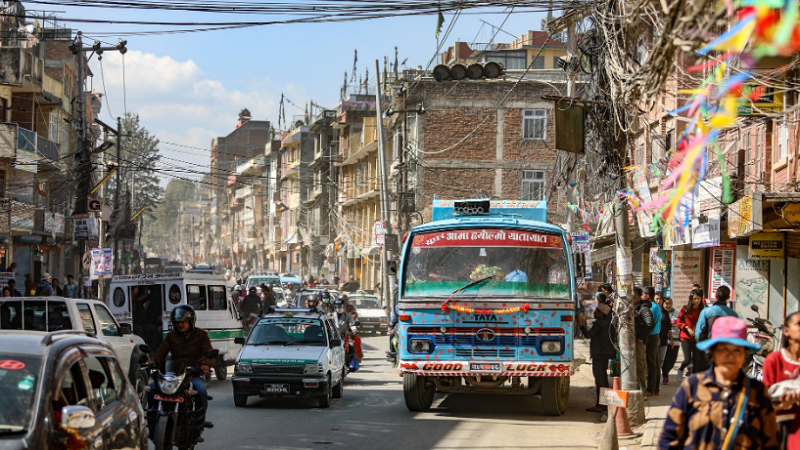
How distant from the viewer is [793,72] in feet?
56.6

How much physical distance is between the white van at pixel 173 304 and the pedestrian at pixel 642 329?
348 inches

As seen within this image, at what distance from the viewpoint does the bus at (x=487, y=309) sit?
14.6 m

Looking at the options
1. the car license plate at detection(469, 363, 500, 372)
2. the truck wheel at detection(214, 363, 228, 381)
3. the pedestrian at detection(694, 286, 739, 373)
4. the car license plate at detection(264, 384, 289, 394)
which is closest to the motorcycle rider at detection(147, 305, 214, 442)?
the car license plate at detection(469, 363, 500, 372)

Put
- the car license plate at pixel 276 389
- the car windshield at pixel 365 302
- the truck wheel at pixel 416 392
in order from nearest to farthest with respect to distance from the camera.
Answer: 1. the truck wheel at pixel 416 392
2. the car license plate at pixel 276 389
3. the car windshield at pixel 365 302

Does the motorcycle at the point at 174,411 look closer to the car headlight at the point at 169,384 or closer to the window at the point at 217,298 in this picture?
the car headlight at the point at 169,384

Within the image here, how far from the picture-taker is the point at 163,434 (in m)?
9.96

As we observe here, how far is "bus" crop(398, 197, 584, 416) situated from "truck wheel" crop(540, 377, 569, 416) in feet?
0.05

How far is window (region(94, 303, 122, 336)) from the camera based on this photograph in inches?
619

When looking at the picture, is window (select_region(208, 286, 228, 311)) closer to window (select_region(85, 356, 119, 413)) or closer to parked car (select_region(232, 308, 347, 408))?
parked car (select_region(232, 308, 347, 408))

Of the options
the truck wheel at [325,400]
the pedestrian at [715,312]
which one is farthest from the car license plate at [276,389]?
the pedestrian at [715,312]

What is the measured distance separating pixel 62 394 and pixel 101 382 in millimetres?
869

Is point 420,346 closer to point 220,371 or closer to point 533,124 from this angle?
point 220,371

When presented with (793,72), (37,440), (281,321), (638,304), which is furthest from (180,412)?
(793,72)

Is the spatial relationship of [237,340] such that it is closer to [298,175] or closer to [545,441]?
[545,441]
